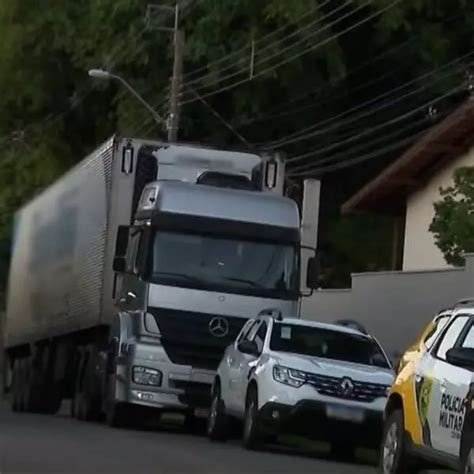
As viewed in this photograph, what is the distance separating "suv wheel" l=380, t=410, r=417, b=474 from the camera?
16.5m

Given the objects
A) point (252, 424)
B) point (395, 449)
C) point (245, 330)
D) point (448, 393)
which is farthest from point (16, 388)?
point (448, 393)

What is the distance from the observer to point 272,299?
23719 mm

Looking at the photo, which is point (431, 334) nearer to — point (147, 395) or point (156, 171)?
point (147, 395)

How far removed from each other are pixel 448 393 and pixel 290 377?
537cm

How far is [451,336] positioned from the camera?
52.9ft

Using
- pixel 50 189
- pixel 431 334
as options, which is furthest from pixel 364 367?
pixel 50 189

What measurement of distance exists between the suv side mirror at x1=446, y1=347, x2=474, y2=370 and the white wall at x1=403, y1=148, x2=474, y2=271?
19.2 m

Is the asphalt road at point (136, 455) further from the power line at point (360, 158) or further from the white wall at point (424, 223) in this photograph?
the power line at point (360, 158)

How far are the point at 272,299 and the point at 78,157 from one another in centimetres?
2501

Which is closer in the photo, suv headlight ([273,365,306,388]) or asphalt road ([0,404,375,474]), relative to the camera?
asphalt road ([0,404,375,474])

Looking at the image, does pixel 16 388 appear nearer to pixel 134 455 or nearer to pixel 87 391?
pixel 87 391

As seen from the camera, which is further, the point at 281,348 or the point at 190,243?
the point at 190,243

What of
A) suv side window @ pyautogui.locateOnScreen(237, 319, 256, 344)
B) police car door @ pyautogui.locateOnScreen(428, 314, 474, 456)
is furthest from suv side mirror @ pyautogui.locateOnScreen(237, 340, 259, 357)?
police car door @ pyautogui.locateOnScreen(428, 314, 474, 456)

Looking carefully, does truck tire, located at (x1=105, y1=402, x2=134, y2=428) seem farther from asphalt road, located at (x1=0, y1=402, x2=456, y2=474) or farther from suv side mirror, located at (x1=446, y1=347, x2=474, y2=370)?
suv side mirror, located at (x1=446, y1=347, x2=474, y2=370)
